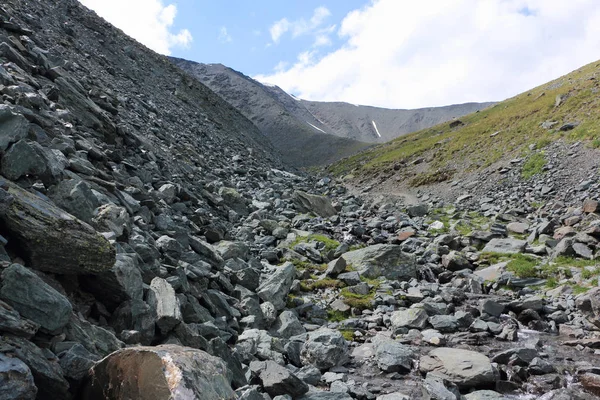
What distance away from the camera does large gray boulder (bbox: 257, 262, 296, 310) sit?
48.6ft

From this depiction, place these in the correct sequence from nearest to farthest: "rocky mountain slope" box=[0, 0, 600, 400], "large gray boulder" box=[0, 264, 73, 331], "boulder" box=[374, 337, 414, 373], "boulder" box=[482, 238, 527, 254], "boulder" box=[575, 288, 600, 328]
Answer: "large gray boulder" box=[0, 264, 73, 331], "rocky mountain slope" box=[0, 0, 600, 400], "boulder" box=[374, 337, 414, 373], "boulder" box=[575, 288, 600, 328], "boulder" box=[482, 238, 527, 254]

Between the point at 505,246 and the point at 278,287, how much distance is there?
14.3m

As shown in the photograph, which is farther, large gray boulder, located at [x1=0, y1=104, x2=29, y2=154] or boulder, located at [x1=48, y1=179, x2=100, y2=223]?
boulder, located at [x1=48, y1=179, x2=100, y2=223]

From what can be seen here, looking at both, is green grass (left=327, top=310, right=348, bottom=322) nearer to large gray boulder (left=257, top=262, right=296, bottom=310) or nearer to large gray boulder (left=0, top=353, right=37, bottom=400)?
large gray boulder (left=257, top=262, right=296, bottom=310)

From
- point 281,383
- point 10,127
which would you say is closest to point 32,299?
point 281,383

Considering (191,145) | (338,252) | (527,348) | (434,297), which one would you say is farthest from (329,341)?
(191,145)

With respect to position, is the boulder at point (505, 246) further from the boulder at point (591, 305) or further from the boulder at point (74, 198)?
the boulder at point (74, 198)

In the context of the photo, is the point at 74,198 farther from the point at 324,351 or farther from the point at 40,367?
the point at 324,351

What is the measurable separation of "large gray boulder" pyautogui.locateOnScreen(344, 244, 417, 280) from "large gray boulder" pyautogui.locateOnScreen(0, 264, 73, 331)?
15.5 metres

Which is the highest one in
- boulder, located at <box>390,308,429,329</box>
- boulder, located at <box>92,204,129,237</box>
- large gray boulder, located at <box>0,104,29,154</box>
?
large gray boulder, located at <box>0,104,29,154</box>

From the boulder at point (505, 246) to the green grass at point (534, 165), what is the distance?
50.3ft

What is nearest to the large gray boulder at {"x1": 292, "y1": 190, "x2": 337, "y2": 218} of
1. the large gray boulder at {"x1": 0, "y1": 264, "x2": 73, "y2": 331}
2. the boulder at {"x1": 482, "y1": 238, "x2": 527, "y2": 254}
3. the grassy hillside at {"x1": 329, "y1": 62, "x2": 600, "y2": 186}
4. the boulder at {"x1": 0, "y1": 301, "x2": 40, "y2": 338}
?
the boulder at {"x1": 482, "y1": 238, "x2": 527, "y2": 254}

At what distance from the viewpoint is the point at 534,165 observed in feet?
120

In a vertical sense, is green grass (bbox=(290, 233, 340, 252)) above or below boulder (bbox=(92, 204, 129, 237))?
below
